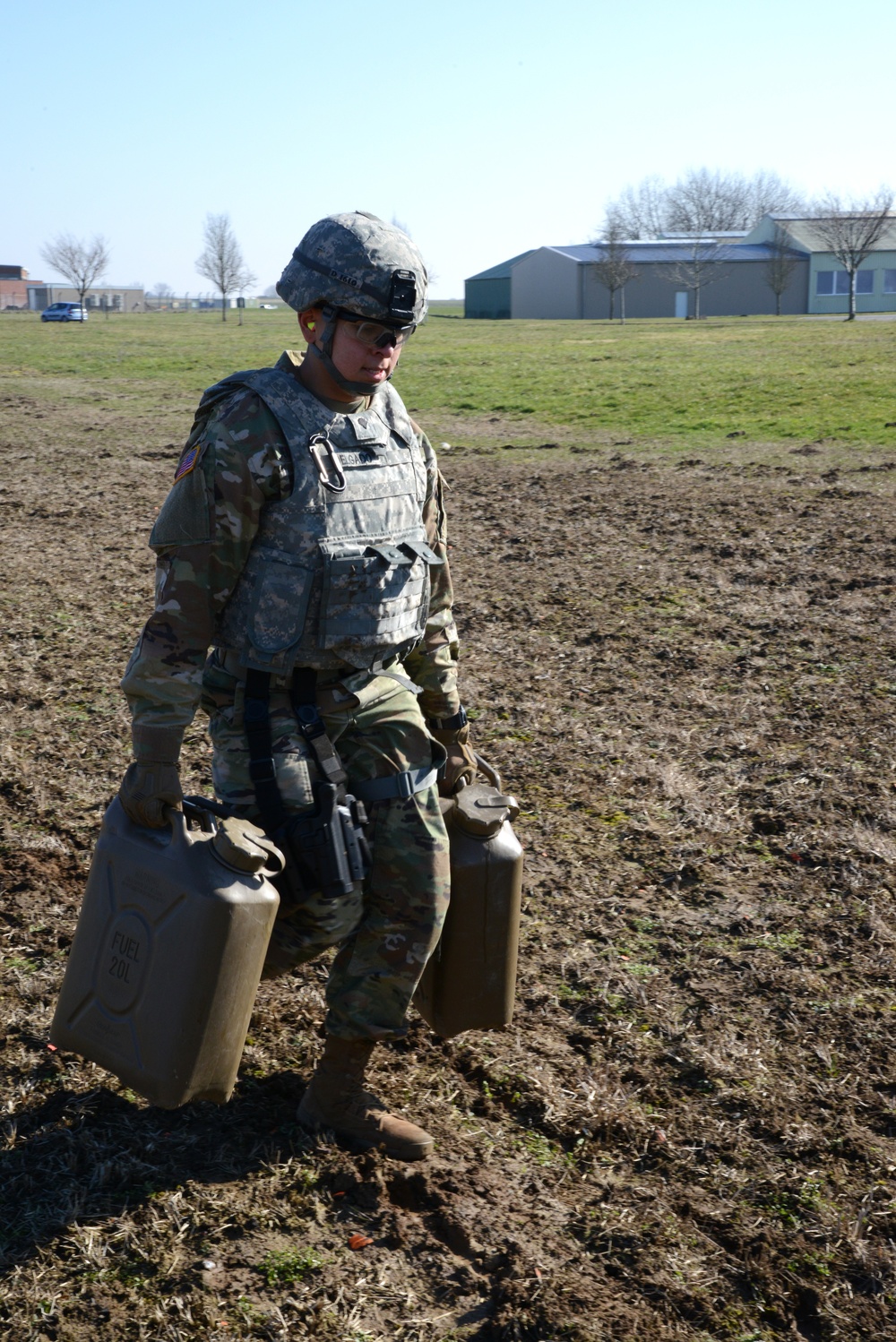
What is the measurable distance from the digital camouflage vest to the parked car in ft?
203

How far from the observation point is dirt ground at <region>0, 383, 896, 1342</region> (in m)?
2.65

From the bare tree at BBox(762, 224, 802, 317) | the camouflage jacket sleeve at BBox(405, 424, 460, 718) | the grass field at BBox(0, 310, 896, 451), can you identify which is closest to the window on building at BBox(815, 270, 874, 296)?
the bare tree at BBox(762, 224, 802, 317)

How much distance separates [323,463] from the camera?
288 cm

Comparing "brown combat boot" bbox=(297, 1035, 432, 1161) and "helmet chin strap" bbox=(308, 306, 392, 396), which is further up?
"helmet chin strap" bbox=(308, 306, 392, 396)

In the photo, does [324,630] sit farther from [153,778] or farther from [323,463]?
[153,778]

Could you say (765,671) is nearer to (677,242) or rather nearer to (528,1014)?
(528,1014)

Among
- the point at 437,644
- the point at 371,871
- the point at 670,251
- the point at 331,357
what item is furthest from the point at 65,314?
the point at 371,871

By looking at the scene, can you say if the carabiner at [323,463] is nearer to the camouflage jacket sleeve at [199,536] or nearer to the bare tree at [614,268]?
the camouflage jacket sleeve at [199,536]

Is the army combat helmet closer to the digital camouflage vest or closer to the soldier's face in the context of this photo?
the soldier's face

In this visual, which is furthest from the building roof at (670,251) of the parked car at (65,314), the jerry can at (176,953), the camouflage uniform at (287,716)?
the jerry can at (176,953)

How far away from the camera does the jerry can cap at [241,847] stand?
263 centimetres

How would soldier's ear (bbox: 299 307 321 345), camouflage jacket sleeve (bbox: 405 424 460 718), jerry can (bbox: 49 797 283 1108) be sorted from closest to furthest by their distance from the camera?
1. jerry can (bbox: 49 797 283 1108)
2. soldier's ear (bbox: 299 307 321 345)
3. camouflage jacket sleeve (bbox: 405 424 460 718)

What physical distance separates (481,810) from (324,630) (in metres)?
0.65

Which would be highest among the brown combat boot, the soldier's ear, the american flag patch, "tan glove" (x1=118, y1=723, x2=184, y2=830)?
the soldier's ear
